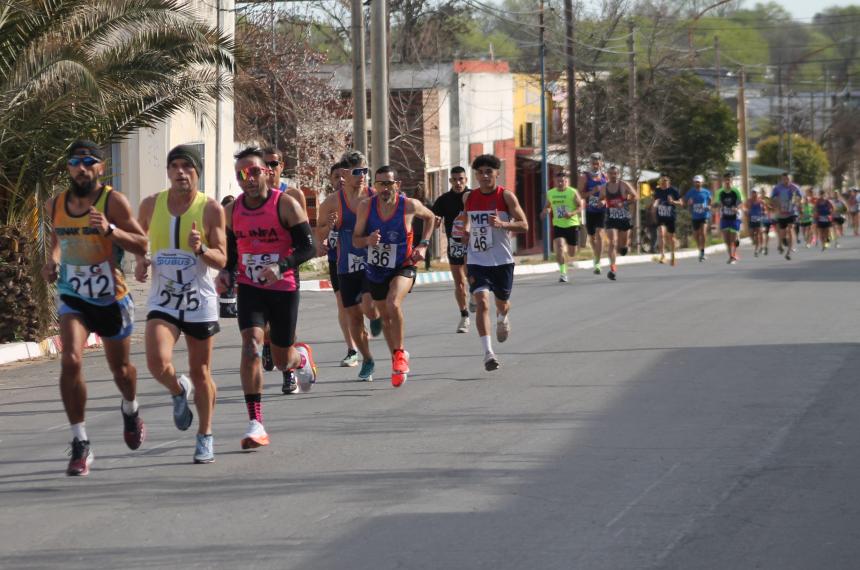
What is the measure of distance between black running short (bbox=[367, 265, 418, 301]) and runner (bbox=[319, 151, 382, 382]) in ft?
0.61

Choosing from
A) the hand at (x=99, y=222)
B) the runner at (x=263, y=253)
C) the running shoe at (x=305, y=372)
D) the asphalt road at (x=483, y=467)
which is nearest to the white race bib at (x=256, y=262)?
the runner at (x=263, y=253)

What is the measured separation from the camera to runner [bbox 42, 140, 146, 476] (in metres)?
8.48

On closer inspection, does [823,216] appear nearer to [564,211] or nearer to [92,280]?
[564,211]

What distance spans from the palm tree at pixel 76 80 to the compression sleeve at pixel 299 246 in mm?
6664

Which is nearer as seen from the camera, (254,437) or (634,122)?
(254,437)

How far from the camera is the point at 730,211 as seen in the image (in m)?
31.0

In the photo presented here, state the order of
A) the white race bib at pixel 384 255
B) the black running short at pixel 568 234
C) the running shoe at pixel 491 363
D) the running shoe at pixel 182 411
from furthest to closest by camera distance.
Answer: the black running short at pixel 568 234 → the running shoe at pixel 491 363 → the white race bib at pixel 384 255 → the running shoe at pixel 182 411

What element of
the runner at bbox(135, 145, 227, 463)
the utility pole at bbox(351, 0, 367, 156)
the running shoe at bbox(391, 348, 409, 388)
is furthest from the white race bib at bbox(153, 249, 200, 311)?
the utility pole at bbox(351, 0, 367, 156)

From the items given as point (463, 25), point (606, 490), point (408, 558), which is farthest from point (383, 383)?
point (463, 25)

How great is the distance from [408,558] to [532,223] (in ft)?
157

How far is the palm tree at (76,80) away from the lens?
1565cm

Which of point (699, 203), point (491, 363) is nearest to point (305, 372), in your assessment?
point (491, 363)

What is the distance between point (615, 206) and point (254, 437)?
53.7 feet

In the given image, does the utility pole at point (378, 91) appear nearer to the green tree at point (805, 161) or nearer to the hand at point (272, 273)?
the hand at point (272, 273)
